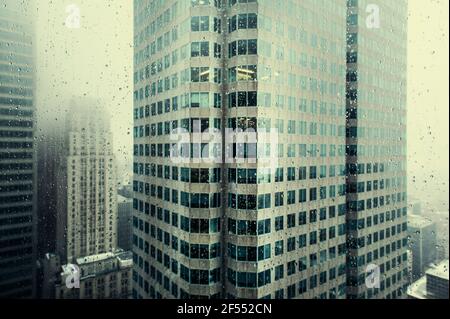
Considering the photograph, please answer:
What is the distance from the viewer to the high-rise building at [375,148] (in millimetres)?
10156

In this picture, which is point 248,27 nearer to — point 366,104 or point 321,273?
point 366,104

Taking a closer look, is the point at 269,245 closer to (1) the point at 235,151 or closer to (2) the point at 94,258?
(1) the point at 235,151

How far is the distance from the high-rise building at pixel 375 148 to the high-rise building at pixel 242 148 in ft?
4.50

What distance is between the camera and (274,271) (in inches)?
283

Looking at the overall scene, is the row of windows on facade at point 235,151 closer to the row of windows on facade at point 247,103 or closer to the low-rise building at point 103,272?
the row of windows on facade at point 247,103

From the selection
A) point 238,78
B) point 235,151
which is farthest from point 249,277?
point 238,78

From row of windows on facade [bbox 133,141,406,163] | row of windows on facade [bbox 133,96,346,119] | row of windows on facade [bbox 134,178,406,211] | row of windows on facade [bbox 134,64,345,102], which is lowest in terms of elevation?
row of windows on facade [bbox 134,178,406,211]

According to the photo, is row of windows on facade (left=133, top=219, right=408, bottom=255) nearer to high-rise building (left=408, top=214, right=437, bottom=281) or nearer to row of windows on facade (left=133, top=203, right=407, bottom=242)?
row of windows on facade (left=133, top=203, right=407, bottom=242)

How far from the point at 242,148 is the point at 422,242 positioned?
15.7 ft

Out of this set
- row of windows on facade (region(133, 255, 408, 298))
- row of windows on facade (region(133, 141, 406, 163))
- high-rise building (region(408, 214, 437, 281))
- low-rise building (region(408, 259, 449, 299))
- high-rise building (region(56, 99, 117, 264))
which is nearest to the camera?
low-rise building (region(408, 259, 449, 299))

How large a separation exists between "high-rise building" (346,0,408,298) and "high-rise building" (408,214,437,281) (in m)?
3.19

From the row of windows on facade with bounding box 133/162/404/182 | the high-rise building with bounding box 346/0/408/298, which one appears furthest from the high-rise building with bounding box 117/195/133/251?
the high-rise building with bounding box 346/0/408/298

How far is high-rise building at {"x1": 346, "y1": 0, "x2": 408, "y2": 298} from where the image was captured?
33.3 feet

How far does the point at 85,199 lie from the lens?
11.5 metres
